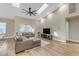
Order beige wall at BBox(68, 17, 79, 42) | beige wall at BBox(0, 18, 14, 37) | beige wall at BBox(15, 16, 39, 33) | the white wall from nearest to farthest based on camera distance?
beige wall at BBox(0, 18, 14, 37), beige wall at BBox(15, 16, 39, 33), beige wall at BBox(68, 17, 79, 42), the white wall

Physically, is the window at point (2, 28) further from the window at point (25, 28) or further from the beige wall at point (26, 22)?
the window at point (25, 28)

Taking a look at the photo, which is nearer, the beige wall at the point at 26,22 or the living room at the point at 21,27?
the living room at the point at 21,27

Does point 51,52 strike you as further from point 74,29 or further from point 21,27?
point 74,29

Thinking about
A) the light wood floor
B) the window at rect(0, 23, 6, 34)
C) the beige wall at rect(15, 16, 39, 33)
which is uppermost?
the beige wall at rect(15, 16, 39, 33)

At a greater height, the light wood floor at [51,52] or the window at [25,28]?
the window at [25,28]

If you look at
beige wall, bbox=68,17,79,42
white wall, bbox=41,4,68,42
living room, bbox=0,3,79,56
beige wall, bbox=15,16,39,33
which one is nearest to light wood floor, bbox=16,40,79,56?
living room, bbox=0,3,79,56

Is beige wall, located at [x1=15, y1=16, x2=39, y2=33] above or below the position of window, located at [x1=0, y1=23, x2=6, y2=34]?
above

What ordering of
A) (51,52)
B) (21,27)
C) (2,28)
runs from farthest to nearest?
1. (51,52)
2. (21,27)
3. (2,28)

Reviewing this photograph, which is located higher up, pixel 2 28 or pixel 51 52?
pixel 2 28

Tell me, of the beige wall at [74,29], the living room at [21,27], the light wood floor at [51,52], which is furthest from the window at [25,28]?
the beige wall at [74,29]

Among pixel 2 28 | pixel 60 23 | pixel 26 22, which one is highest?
pixel 60 23

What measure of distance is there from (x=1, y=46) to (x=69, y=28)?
13.9 ft

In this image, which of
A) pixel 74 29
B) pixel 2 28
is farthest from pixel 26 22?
pixel 74 29

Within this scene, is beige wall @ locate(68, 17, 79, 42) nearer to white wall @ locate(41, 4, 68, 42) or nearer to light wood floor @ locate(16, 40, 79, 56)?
white wall @ locate(41, 4, 68, 42)
